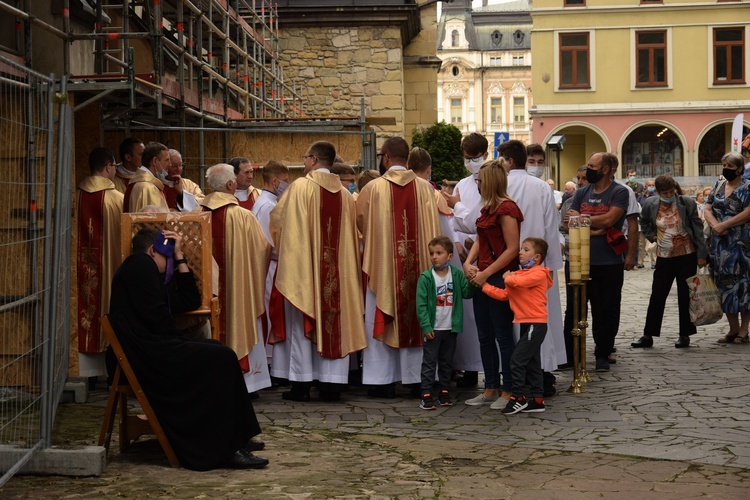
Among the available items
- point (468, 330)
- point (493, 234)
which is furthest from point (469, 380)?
point (493, 234)

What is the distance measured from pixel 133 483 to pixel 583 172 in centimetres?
647

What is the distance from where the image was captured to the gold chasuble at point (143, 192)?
31.4ft

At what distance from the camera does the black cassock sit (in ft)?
22.4

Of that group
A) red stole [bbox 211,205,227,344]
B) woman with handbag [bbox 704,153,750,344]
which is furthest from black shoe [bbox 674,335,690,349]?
red stole [bbox 211,205,227,344]

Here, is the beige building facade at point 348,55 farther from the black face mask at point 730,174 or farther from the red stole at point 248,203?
the red stole at point 248,203

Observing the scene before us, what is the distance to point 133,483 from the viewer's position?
6387 millimetres

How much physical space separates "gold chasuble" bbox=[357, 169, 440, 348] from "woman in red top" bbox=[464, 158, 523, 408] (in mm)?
693

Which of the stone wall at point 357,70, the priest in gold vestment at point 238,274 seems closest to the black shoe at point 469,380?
the priest in gold vestment at point 238,274

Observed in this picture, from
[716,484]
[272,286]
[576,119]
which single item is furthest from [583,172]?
[576,119]

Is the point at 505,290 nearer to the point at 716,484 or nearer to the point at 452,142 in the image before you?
the point at 716,484

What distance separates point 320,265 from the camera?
30.8 feet

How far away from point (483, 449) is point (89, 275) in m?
3.94

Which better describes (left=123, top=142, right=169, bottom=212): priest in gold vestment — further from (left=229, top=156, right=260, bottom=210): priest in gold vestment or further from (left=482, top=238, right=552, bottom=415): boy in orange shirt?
(left=482, top=238, right=552, bottom=415): boy in orange shirt

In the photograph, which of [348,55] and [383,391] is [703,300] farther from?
[348,55]
